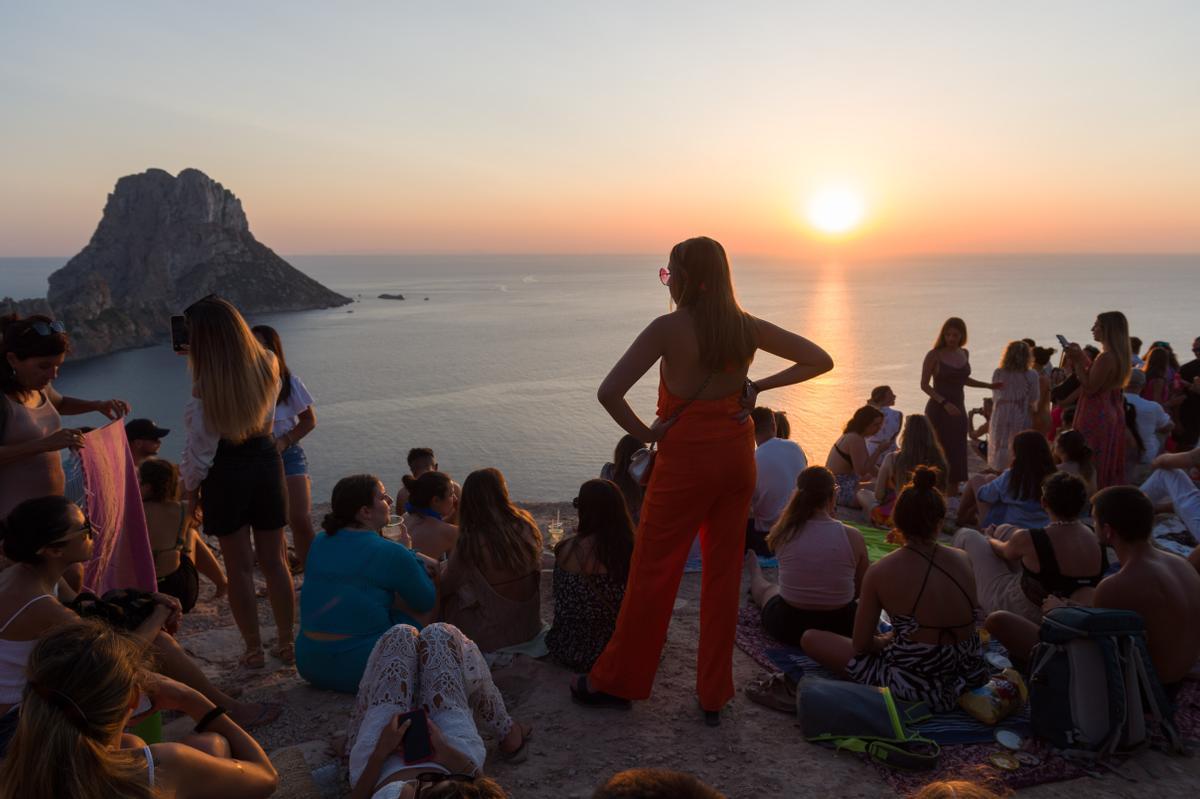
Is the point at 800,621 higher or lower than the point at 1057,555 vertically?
lower

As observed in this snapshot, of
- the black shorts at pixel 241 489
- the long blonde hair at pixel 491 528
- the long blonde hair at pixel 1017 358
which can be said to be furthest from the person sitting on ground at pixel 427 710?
the long blonde hair at pixel 1017 358

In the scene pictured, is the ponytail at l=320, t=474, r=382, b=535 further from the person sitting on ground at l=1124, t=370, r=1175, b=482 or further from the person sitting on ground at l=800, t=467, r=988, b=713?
the person sitting on ground at l=1124, t=370, r=1175, b=482

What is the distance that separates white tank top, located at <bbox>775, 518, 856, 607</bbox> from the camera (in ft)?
14.2

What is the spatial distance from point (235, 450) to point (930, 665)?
374 cm

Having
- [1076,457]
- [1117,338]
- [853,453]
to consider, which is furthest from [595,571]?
[1117,338]

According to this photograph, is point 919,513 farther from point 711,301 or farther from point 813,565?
point 711,301

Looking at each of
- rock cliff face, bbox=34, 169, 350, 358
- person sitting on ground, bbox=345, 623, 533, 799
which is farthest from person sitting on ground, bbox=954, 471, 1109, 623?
rock cliff face, bbox=34, 169, 350, 358

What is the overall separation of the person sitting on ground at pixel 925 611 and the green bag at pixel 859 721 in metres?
0.22

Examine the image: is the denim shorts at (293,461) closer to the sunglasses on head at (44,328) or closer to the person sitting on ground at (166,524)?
the person sitting on ground at (166,524)

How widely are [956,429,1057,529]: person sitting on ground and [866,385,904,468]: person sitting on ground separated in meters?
2.48

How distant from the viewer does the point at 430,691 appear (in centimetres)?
300

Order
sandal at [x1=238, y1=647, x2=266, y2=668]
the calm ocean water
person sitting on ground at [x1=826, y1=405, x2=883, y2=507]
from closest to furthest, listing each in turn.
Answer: sandal at [x1=238, y1=647, x2=266, y2=668]
person sitting on ground at [x1=826, y1=405, x2=883, y2=507]
the calm ocean water

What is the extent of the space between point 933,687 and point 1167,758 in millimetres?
950

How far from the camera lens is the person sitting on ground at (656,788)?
1.28 m
